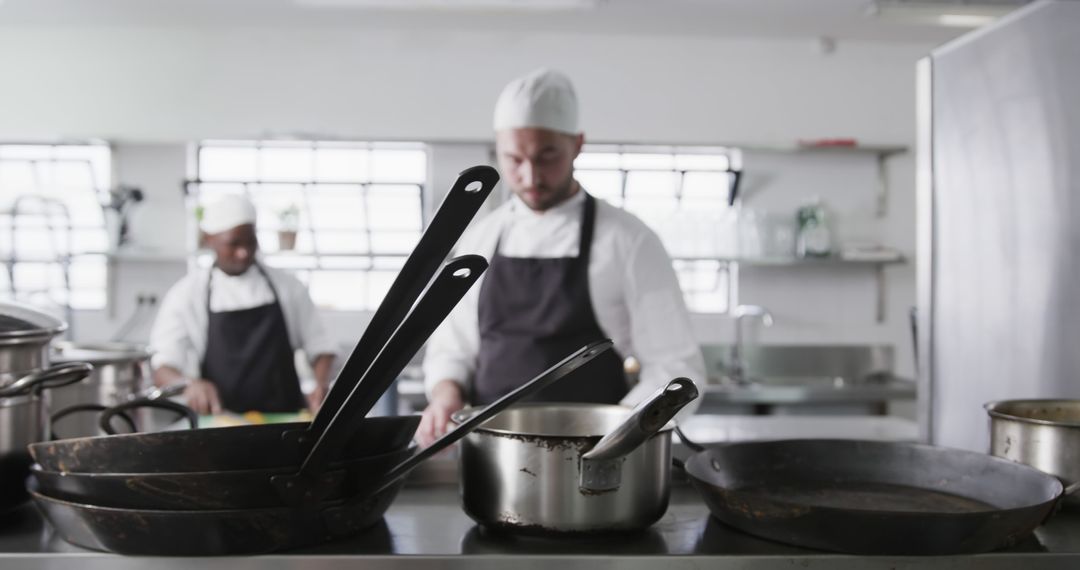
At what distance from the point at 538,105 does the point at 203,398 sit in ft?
5.58

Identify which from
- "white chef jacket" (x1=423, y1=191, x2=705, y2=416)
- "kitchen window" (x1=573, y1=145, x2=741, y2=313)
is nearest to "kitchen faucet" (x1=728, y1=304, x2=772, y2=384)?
"kitchen window" (x1=573, y1=145, x2=741, y2=313)

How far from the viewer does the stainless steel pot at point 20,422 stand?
95 centimetres

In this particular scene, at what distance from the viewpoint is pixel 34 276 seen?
4.85 metres

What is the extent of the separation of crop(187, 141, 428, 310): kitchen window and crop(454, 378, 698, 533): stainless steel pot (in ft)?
13.3

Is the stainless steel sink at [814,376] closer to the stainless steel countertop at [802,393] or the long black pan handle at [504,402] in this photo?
the stainless steel countertop at [802,393]

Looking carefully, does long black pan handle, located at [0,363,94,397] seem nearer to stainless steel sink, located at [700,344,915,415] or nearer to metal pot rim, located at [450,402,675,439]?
metal pot rim, located at [450,402,675,439]

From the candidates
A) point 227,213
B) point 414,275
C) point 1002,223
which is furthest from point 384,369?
point 227,213

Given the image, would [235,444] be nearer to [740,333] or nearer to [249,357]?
[249,357]

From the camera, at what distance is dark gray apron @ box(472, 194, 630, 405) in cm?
222

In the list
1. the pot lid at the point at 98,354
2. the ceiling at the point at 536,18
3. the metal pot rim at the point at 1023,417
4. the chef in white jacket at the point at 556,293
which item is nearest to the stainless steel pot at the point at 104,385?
the pot lid at the point at 98,354

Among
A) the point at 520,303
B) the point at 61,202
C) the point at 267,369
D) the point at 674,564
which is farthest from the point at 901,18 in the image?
the point at 61,202

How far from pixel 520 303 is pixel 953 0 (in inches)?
86.7

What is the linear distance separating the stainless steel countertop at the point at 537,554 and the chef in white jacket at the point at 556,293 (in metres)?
1.17

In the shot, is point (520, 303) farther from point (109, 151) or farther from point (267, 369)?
point (109, 151)
